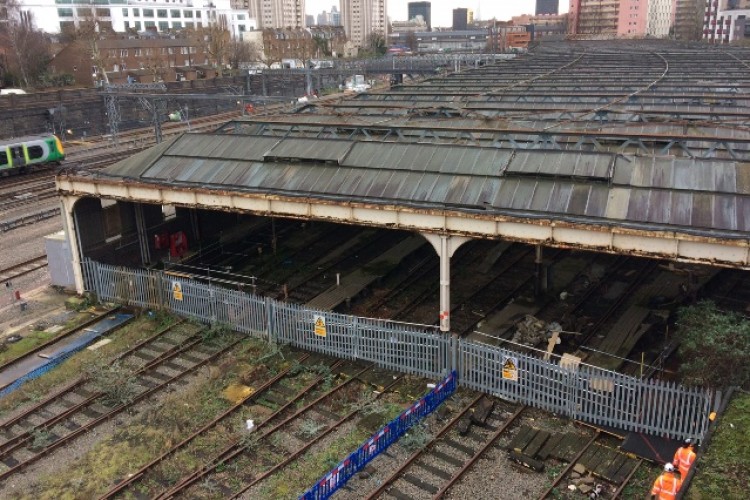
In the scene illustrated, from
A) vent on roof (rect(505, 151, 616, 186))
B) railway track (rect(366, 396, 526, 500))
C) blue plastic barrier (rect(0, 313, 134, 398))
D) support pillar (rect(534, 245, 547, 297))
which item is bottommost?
railway track (rect(366, 396, 526, 500))

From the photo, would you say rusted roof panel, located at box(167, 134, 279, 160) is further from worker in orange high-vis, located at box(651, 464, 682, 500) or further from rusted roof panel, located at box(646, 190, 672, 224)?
worker in orange high-vis, located at box(651, 464, 682, 500)

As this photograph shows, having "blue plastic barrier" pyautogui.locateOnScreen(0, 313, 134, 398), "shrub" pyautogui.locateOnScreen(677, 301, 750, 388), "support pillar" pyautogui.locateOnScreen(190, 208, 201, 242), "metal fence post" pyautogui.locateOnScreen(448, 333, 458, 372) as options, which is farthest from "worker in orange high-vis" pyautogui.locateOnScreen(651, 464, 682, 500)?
"support pillar" pyautogui.locateOnScreen(190, 208, 201, 242)

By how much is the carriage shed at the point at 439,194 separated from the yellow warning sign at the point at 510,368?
2650 mm

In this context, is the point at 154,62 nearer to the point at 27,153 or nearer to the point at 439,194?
the point at 27,153

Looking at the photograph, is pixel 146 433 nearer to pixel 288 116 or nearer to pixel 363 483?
pixel 363 483

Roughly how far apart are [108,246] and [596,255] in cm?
1839

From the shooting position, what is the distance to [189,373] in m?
18.2

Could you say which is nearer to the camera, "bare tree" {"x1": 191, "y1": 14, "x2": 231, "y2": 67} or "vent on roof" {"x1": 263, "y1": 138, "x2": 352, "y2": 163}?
"vent on roof" {"x1": 263, "y1": 138, "x2": 352, "y2": 163}

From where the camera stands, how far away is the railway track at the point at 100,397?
15.2 meters

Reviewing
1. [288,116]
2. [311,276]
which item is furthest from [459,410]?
[288,116]

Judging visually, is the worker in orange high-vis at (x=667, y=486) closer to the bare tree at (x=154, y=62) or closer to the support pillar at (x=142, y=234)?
the support pillar at (x=142, y=234)

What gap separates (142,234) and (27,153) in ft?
81.6

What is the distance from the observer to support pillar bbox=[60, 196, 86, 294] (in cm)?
2288

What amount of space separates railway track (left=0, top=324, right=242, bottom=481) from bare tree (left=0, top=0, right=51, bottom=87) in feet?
219
